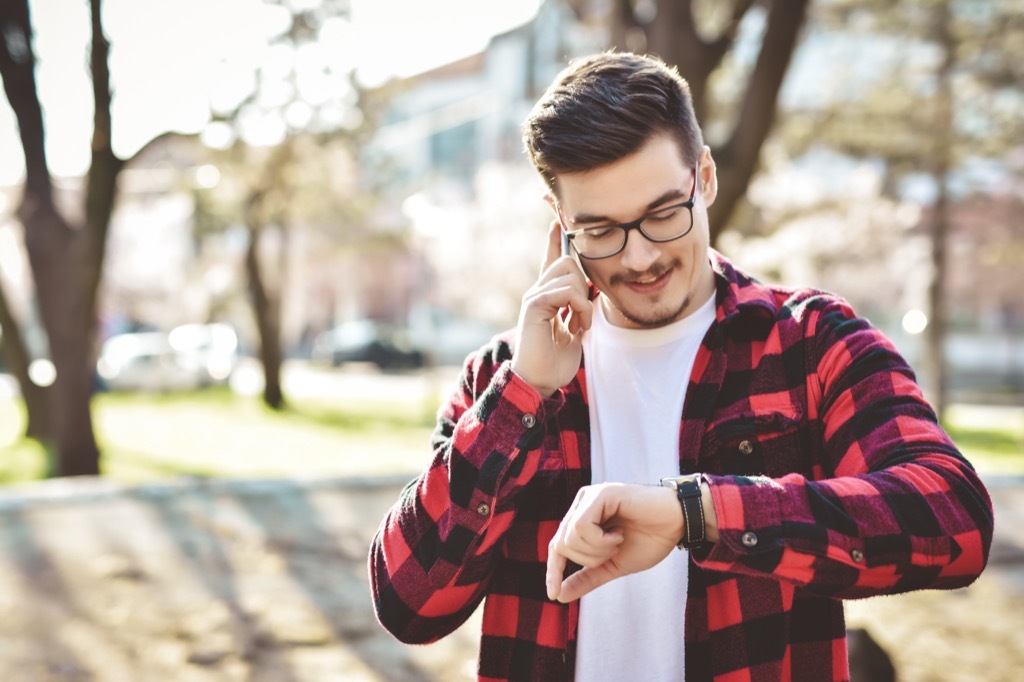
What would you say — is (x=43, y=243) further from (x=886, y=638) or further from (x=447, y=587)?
(x=447, y=587)

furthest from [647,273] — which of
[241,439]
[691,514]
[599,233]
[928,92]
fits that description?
[928,92]

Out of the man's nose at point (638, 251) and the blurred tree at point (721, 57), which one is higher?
the blurred tree at point (721, 57)

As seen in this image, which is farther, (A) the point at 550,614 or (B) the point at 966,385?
(B) the point at 966,385

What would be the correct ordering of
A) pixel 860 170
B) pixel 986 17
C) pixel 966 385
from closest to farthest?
pixel 986 17, pixel 860 170, pixel 966 385

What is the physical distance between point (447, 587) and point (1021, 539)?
604cm

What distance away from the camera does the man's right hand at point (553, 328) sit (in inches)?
72.5

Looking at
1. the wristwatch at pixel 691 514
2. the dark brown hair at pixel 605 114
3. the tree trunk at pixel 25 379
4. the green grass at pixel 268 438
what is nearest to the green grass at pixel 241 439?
the green grass at pixel 268 438

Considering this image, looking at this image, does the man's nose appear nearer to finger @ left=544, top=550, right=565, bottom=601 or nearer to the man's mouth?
the man's mouth

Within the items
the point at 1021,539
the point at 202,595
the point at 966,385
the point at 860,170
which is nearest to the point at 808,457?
the point at 202,595

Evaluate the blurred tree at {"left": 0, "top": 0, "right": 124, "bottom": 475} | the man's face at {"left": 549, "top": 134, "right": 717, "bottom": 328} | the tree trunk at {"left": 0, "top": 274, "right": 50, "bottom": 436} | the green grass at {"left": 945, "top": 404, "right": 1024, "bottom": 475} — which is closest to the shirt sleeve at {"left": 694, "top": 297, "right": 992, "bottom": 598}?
the man's face at {"left": 549, "top": 134, "right": 717, "bottom": 328}

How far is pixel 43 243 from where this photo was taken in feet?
35.6

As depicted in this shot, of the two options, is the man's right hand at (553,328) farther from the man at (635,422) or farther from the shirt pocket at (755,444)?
the shirt pocket at (755,444)

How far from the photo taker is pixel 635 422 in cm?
199

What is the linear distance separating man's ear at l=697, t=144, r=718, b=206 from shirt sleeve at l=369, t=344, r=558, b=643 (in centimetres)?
59
